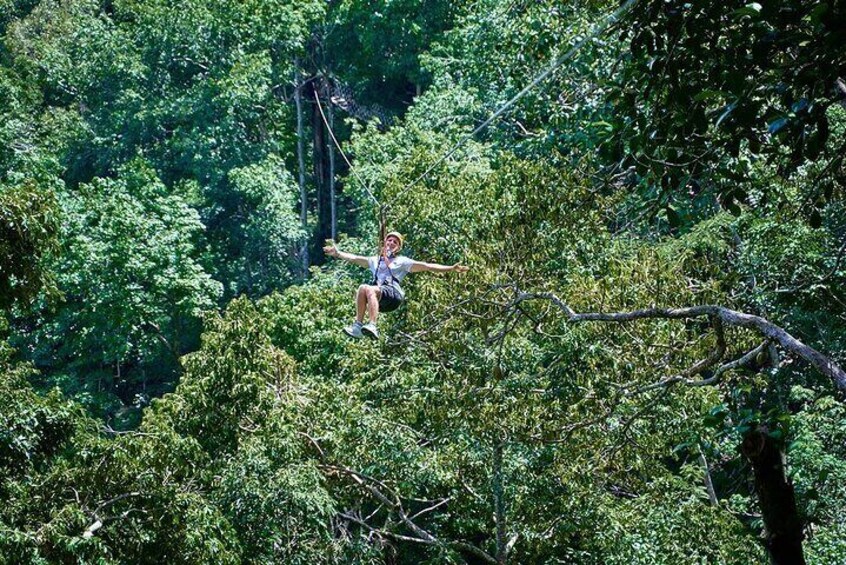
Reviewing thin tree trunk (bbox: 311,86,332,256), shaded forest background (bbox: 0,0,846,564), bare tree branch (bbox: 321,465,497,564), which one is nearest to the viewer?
shaded forest background (bbox: 0,0,846,564)

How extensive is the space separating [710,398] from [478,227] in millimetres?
2628

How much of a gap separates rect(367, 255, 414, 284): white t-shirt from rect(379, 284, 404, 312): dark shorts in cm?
6

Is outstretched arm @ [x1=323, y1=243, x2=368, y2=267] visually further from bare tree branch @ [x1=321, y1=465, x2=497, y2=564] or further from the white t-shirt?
bare tree branch @ [x1=321, y1=465, x2=497, y2=564]

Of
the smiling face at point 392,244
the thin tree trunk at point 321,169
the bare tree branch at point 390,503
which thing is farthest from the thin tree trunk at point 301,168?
the smiling face at point 392,244

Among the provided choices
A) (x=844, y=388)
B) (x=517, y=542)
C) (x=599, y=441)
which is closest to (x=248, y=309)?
(x=517, y=542)

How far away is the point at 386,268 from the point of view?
859 cm

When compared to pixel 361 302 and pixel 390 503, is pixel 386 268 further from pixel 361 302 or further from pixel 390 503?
pixel 390 503

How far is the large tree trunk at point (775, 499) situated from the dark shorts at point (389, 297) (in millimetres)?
4257

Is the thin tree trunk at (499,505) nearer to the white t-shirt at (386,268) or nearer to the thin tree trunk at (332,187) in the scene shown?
the white t-shirt at (386,268)

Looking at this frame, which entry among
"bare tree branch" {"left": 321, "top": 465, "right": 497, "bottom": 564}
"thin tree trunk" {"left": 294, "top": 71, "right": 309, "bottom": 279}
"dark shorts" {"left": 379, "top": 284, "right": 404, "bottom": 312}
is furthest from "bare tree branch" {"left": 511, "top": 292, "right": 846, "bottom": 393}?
"thin tree trunk" {"left": 294, "top": 71, "right": 309, "bottom": 279}

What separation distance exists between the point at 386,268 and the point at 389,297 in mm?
191

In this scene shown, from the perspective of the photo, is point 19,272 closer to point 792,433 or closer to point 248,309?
point 248,309

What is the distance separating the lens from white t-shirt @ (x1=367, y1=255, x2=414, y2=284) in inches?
336

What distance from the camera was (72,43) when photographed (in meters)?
28.1
